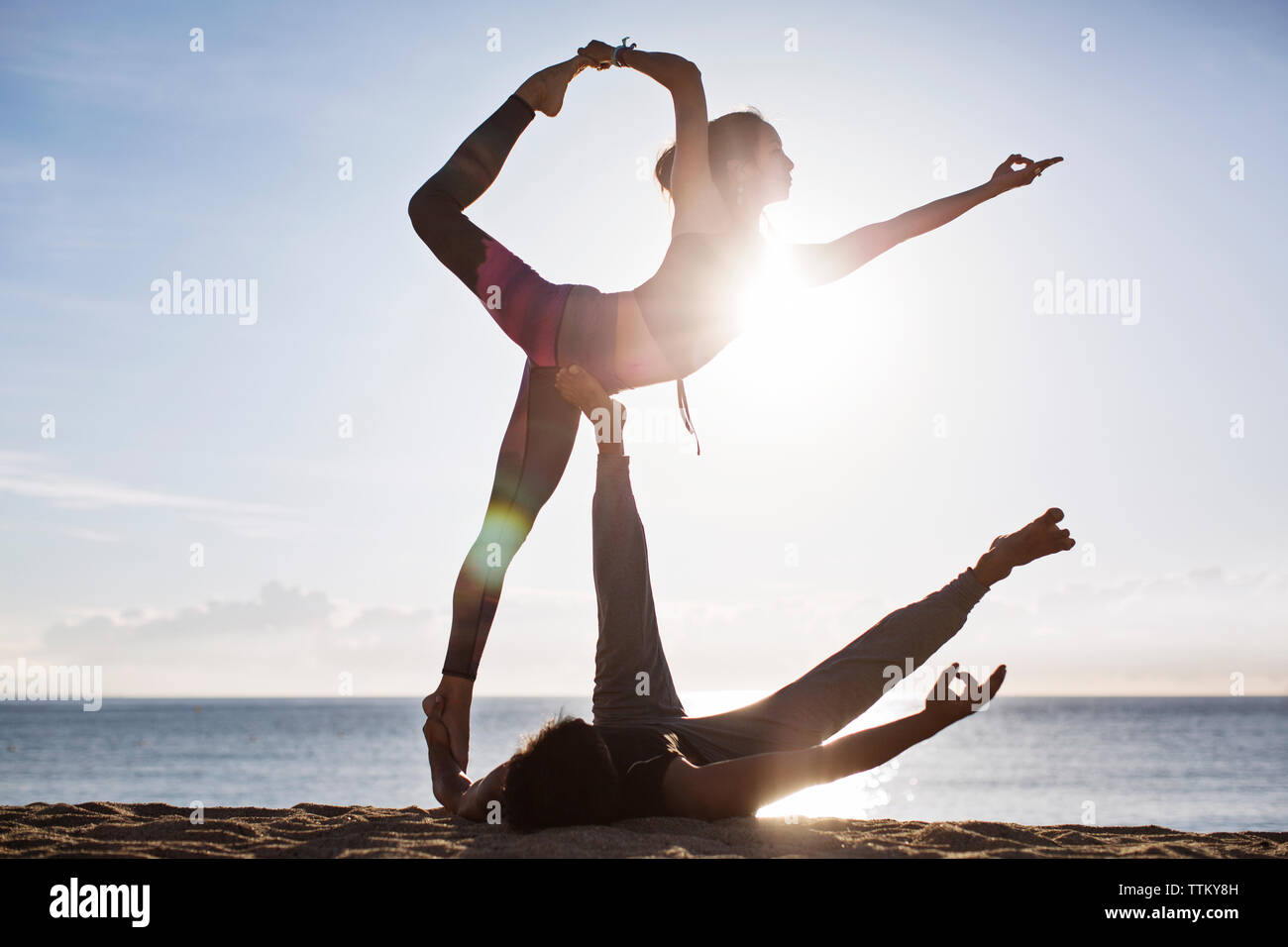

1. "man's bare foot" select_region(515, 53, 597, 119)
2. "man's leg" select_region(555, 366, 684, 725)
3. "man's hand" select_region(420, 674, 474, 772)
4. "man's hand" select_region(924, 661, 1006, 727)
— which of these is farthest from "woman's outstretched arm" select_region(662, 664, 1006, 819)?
"man's bare foot" select_region(515, 53, 597, 119)

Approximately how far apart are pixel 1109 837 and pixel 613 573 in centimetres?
186

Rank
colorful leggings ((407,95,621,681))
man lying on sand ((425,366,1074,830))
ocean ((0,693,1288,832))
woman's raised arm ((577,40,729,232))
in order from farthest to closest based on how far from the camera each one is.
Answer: ocean ((0,693,1288,832))
colorful leggings ((407,95,621,681))
woman's raised arm ((577,40,729,232))
man lying on sand ((425,366,1074,830))

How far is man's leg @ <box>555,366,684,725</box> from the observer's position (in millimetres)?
3438

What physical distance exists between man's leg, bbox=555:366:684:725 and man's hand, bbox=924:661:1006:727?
96 cm

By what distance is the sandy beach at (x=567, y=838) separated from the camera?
2650 mm

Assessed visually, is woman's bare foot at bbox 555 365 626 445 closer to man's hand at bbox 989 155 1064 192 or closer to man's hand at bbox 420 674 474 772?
man's hand at bbox 420 674 474 772

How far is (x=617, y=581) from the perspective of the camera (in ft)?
Answer: 11.3

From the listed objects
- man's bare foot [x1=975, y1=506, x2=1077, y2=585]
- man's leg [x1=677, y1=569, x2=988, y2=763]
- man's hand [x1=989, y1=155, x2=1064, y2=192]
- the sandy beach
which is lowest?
the sandy beach

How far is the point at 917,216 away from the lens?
11.9 feet

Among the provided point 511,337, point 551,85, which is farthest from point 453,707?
point 551,85

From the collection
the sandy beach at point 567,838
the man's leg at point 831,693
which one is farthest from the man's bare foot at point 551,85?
the sandy beach at point 567,838

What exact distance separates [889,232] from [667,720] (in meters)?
1.81
